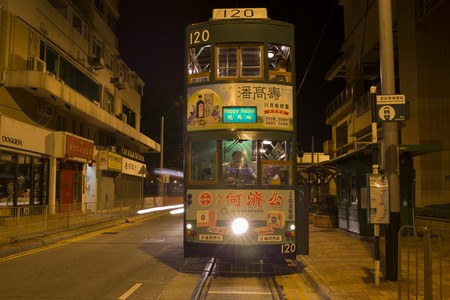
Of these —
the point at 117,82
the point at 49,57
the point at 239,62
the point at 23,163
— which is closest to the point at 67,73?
the point at 49,57

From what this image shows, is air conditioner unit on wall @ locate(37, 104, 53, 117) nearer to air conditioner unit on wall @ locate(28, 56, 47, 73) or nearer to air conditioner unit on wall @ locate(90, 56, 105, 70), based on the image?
air conditioner unit on wall @ locate(28, 56, 47, 73)

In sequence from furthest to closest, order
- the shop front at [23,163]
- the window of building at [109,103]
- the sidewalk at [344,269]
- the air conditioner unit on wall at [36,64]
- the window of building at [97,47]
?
the window of building at [109,103] < the window of building at [97,47] < the air conditioner unit on wall at [36,64] < the shop front at [23,163] < the sidewalk at [344,269]

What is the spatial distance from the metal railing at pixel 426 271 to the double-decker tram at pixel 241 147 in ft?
7.32

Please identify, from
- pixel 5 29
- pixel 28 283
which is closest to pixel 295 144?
pixel 28 283

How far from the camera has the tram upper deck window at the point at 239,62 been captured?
9281 millimetres

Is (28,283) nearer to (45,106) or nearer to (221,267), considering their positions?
(221,267)

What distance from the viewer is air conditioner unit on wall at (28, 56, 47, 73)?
66.8ft

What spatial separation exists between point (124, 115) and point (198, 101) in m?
28.1

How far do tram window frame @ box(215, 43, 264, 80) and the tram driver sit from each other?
5.30ft

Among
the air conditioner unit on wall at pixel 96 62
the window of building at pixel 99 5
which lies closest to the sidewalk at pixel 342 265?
the air conditioner unit on wall at pixel 96 62

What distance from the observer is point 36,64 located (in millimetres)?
20469

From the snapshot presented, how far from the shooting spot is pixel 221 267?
416 inches

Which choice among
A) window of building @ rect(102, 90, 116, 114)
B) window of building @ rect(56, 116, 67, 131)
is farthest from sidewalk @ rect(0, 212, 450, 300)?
window of building @ rect(102, 90, 116, 114)

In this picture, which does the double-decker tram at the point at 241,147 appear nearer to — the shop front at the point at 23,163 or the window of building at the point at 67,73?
the shop front at the point at 23,163
